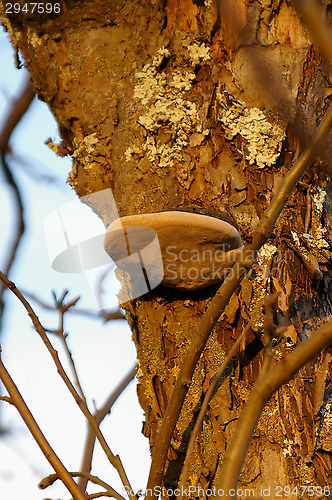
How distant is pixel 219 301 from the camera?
3.72 ft

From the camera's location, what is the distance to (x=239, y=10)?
167 cm

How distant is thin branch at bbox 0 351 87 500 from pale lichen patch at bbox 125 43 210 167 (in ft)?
2.73

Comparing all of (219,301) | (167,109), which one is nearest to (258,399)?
(219,301)

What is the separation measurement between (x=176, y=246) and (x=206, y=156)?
0.35 meters

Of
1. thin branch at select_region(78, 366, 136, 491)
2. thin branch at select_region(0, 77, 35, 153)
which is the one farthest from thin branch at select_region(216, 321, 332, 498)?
thin branch at select_region(0, 77, 35, 153)

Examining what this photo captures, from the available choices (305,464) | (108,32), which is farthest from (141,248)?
(108,32)

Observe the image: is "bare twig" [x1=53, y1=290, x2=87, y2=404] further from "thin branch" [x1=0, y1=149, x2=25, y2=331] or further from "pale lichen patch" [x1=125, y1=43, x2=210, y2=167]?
"thin branch" [x1=0, y1=149, x2=25, y2=331]

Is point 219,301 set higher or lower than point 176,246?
lower

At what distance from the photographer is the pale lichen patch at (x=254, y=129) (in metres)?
1.61

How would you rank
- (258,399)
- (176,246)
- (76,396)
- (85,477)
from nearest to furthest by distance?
(258,399) < (85,477) < (76,396) < (176,246)

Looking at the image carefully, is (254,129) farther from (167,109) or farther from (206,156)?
(167,109)

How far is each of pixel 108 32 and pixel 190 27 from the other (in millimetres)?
311

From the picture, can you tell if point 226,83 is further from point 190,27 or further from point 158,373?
point 158,373

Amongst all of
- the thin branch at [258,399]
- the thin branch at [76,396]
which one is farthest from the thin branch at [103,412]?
the thin branch at [258,399]
